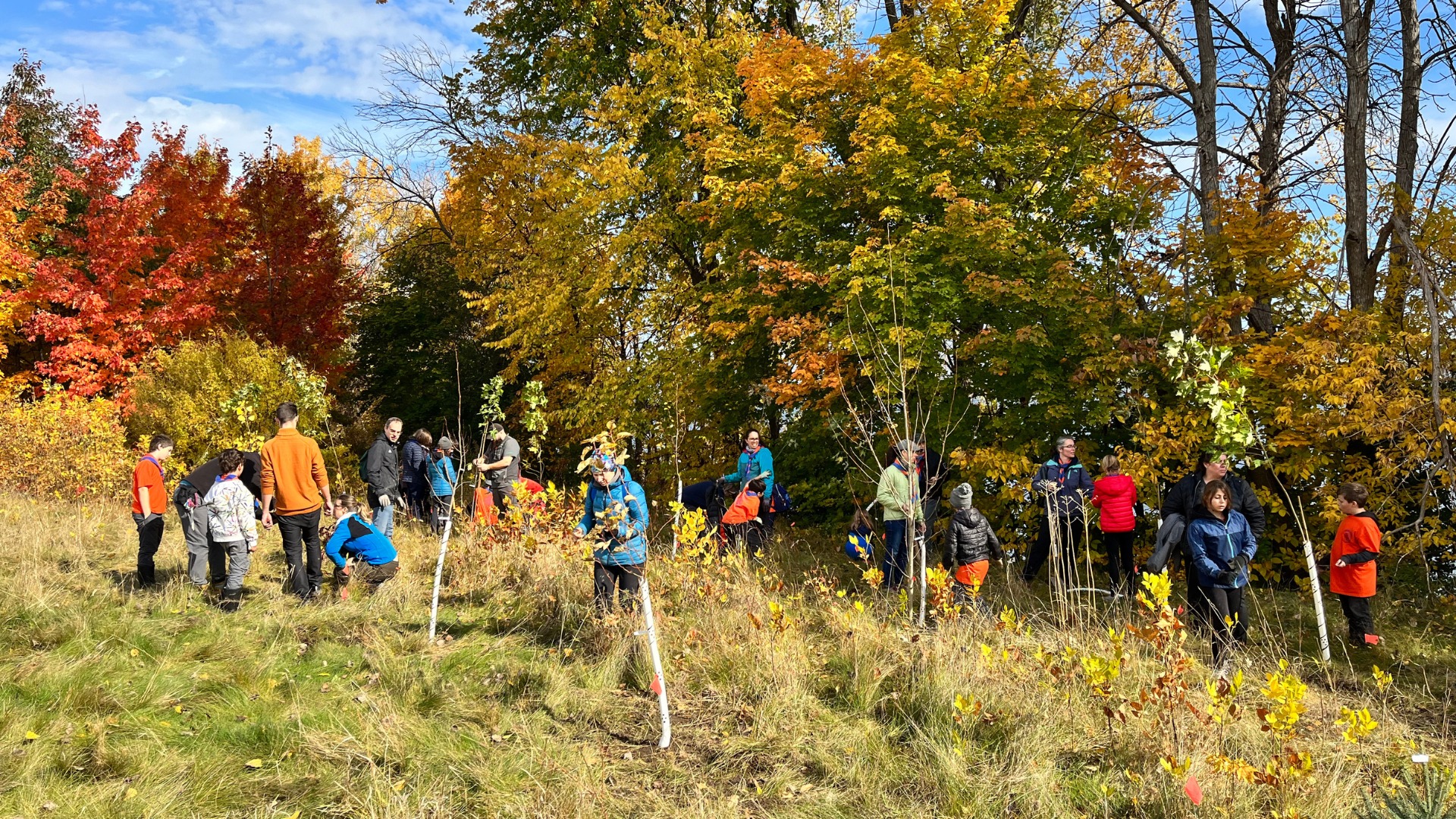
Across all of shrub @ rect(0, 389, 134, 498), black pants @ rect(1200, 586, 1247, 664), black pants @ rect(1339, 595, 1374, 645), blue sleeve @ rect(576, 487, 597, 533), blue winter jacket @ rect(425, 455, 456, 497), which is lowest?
black pants @ rect(1339, 595, 1374, 645)

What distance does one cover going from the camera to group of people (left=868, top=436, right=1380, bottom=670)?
19.0 feet

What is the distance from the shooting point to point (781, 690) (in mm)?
5031

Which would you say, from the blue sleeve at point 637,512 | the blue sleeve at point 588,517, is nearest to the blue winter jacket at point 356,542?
the blue sleeve at point 588,517

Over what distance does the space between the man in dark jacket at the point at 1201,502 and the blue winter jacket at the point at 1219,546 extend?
10cm

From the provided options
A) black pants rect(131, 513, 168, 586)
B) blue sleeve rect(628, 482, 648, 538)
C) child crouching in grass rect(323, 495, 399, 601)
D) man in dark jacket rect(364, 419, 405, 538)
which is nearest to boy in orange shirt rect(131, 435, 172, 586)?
black pants rect(131, 513, 168, 586)

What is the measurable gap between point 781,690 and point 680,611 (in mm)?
1654

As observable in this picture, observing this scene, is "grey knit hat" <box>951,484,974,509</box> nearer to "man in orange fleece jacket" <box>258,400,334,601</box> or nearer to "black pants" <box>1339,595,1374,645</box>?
"black pants" <box>1339,595,1374,645</box>

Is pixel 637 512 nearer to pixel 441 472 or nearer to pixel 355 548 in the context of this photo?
pixel 355 548

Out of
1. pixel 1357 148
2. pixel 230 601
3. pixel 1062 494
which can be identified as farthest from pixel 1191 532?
pixel 230 601

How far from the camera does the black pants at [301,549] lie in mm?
7023

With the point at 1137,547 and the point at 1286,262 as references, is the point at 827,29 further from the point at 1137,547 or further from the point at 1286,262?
the point at 1137,547

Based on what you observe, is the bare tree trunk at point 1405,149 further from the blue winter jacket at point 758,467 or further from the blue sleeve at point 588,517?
the blue sleeve at point 588,517

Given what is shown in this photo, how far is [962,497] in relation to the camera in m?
6.53

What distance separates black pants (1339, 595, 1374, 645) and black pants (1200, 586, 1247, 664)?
1.21 metres
